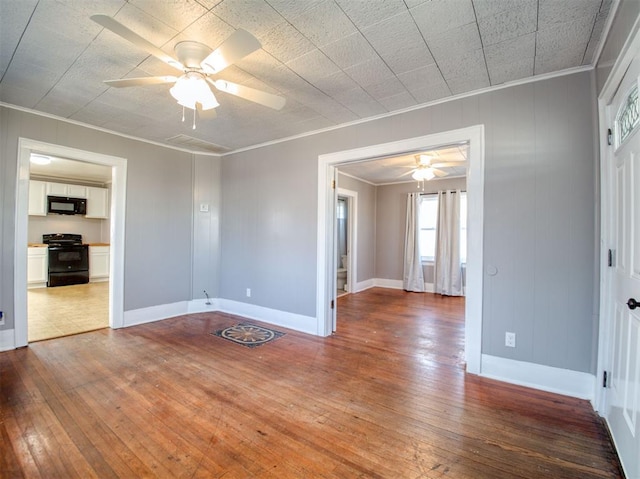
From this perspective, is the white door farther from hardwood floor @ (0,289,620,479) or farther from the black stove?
the black stove

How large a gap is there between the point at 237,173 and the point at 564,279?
418 centimetres

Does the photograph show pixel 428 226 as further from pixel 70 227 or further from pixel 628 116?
pixel 70 227

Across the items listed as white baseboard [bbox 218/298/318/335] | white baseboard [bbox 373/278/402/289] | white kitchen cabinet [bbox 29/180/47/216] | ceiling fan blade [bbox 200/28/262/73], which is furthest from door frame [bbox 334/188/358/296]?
white kitchen cabinet [bbox 29/180/47/216]

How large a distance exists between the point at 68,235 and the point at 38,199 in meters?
0.97

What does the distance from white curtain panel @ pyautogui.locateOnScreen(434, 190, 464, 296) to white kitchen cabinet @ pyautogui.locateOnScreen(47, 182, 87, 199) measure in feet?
27.7

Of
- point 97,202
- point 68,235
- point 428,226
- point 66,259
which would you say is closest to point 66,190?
point 97,202

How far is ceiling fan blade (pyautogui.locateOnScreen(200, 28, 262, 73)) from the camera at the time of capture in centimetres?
156

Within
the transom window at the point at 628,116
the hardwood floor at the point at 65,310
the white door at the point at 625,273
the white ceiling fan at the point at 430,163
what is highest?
the white ceiling fan at the point at 430,163

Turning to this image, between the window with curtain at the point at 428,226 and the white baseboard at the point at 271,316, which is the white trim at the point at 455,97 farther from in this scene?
the window with curtain at the point at 428,226

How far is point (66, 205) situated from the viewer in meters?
6.92

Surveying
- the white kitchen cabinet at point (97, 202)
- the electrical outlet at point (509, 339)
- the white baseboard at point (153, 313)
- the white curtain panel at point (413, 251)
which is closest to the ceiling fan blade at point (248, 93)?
the electrical outlet at point (509, 339)

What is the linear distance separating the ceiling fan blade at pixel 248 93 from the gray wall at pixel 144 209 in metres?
2.51

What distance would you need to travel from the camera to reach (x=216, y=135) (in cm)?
391

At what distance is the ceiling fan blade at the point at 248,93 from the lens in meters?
2.10
